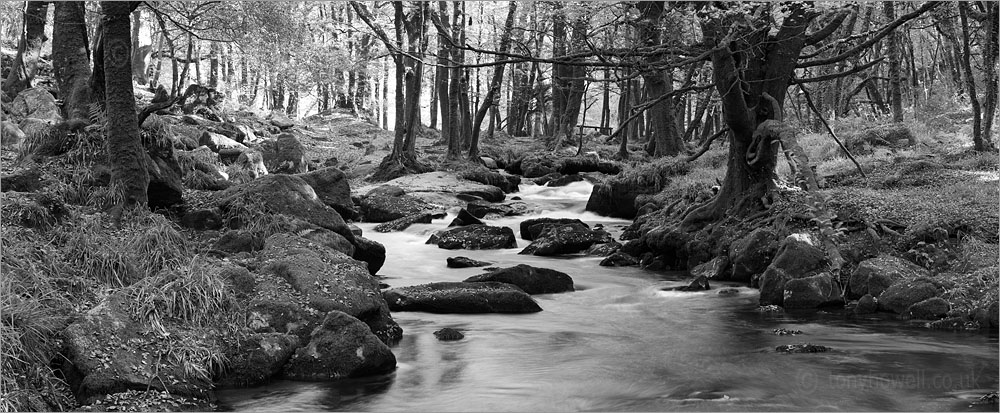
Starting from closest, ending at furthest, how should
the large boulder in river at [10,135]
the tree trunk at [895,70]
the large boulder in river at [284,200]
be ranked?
the large boulder in river at [284,200] < the large boulder in river at [10,135] < the tree trunk at [895,70]

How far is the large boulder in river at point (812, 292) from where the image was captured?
388 inches

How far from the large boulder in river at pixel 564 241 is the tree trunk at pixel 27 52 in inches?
544

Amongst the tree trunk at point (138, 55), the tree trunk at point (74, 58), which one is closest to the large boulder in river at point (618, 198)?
the tree trunk at point (74, 58)

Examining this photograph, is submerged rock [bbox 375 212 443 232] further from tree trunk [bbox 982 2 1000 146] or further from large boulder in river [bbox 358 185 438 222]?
tree trunk [bbox 982 2 1000 146]

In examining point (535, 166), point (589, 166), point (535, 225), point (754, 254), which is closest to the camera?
point (754, 254)

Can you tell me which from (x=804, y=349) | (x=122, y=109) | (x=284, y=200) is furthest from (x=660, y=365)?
(x=122, y=109)

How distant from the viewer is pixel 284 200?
10.7 meters

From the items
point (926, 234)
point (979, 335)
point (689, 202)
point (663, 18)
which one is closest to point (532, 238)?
point (689, 202)

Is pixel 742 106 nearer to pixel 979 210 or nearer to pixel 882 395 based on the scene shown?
pixel 979 210

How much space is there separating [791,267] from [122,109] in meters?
8.75

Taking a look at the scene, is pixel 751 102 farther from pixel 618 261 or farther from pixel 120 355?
pixel 120 355

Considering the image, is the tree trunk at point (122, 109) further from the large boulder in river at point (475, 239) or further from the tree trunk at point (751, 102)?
the tree trunk at point (751, 102)

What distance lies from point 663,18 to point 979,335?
217 inches

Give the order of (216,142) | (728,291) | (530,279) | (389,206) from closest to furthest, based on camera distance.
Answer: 1. (728,291)
2. (530,279)
3. (389,206)
4. (216,142)
